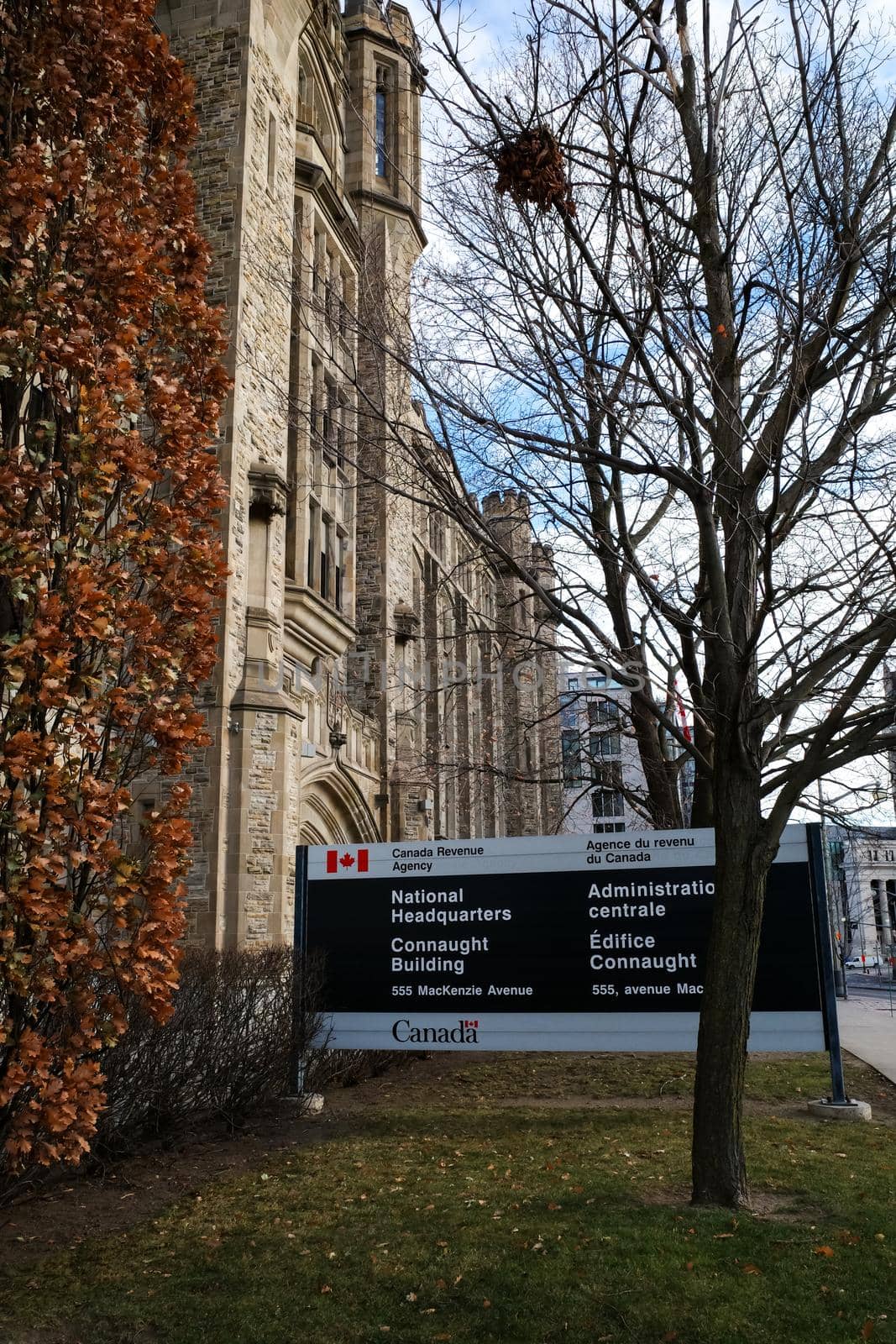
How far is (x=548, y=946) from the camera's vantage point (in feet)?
31.3

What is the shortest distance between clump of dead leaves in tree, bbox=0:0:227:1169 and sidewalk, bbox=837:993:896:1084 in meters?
9.39

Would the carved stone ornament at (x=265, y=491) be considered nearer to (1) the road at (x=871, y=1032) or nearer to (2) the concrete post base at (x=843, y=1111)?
(2) the concrete post base at (x=843, y=1111)

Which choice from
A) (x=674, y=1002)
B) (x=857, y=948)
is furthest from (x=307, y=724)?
(x=857, y=948)

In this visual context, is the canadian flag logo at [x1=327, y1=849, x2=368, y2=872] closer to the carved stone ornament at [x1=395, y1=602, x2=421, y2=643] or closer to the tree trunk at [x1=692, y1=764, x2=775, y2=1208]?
the tree trunk at [x1=692, y1=764, x2=775, y2=1208]

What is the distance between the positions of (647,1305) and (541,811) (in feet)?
140

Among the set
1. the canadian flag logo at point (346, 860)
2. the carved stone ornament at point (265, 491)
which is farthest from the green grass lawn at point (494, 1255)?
the carved stone ornament at point (265, 491)

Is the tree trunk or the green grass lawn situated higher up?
the tree trunk

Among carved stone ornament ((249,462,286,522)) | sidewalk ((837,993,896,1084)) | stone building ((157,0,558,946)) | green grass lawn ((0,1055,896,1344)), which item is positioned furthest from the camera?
carved stone ornament ((249,462,286,522))

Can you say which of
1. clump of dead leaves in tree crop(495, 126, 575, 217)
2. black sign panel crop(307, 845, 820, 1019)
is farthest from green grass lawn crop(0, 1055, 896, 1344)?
clump of dead leaves in tree crop(495, 126, 575, 217)

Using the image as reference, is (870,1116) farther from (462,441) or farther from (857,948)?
(857,948)

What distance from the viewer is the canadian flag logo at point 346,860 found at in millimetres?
10297

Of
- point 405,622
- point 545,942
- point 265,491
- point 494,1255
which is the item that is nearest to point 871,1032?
point 545,942

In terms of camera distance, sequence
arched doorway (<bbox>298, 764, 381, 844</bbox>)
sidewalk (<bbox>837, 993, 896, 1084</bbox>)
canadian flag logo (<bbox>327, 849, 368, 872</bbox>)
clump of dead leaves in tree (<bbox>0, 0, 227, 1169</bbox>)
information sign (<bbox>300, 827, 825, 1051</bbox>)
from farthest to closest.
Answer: arched doorway (<bbox>298, 764, 381, 844</bbox>) → sidewalk (<bbox>837, 993, 896, 1084</bbox>) → canadian flag logo (<bbox>327, 849, 368, 872</bbox>) → information sign (<bbox>300, 827, 825, 1051</bbox>) → clump of dead leaves in tree (<bbox>0, 0, 227, 1169</bbox>)

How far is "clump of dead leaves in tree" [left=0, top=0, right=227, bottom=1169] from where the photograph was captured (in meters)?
4.38
